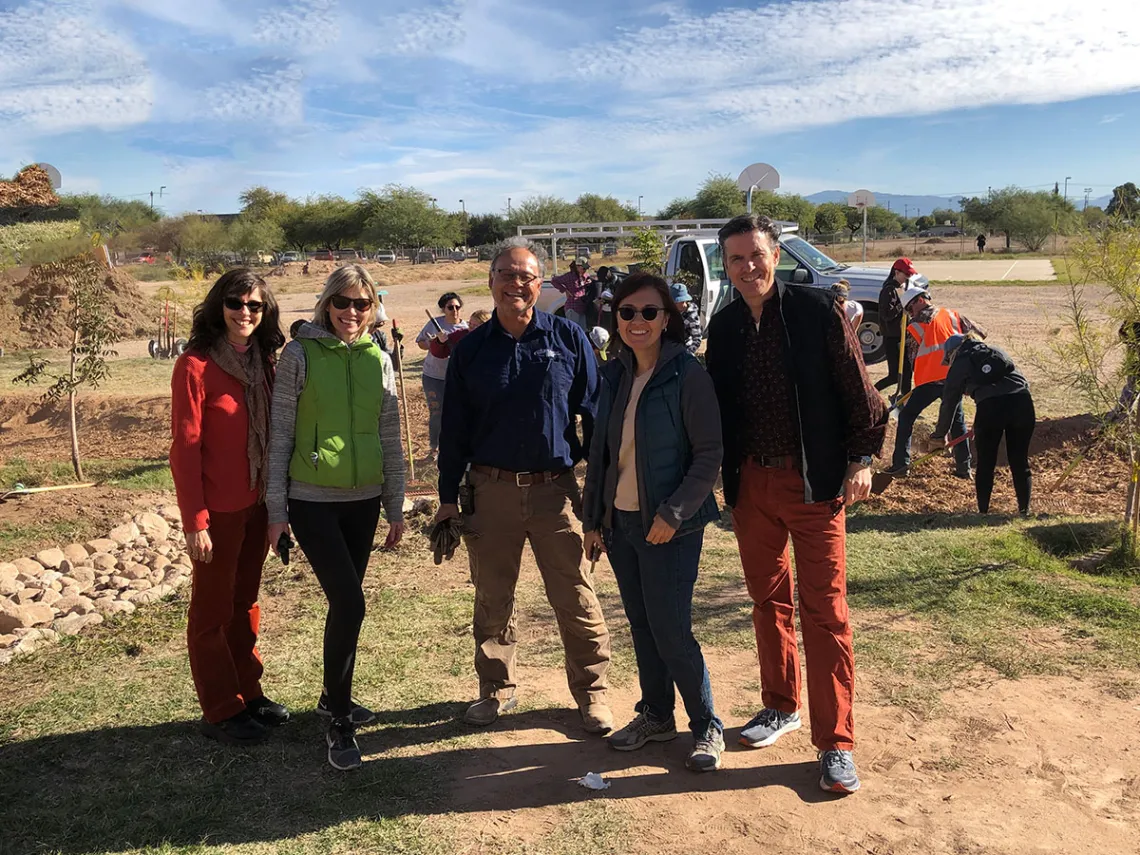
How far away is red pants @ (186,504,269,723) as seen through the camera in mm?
3594

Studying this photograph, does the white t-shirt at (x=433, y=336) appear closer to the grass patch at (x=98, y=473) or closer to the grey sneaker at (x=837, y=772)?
the grass patch at (x=98, y=473)

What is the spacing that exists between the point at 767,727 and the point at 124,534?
550 centimetres

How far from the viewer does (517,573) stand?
3.81 meters

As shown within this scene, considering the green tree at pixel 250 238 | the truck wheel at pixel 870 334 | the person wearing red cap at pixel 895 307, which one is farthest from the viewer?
the green tree at pixel 250 238

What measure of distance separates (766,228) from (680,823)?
2.11m

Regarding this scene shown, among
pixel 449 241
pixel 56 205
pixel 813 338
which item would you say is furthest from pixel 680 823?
pixel 449 241

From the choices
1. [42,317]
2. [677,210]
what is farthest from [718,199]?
[42,317]

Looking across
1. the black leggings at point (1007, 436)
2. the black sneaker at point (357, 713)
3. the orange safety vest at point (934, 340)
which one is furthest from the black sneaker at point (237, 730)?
the orange safety vest at point (934, 340)

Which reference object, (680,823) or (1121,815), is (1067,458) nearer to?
(1121,815)

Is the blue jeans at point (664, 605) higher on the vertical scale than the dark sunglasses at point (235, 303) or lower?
lower

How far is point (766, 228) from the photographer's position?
126 inches

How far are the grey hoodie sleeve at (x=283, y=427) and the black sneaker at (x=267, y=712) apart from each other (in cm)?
103

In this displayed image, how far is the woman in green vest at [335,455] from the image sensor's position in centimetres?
342

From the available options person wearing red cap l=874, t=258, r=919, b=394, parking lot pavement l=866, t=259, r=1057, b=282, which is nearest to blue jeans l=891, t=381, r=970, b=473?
person wearing red cap l=874, t=258, r=919, b=394
